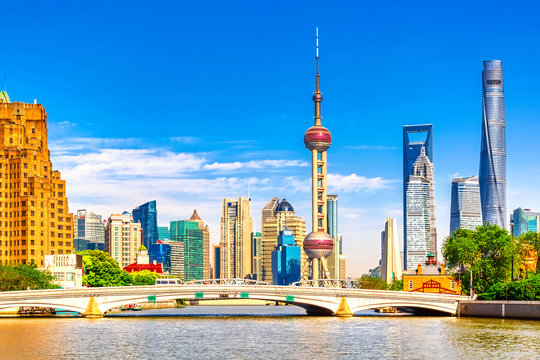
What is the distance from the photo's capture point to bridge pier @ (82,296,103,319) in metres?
136

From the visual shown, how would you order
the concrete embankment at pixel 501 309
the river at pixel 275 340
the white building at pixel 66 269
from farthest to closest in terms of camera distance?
the white building at pixel 66 269 → the concrete embankment at pixel 501 309 → the river at pixel 275 340

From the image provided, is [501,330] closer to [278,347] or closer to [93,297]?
[278,347]

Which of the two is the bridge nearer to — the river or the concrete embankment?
the concrete embankment

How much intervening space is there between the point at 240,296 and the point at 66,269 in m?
60.8

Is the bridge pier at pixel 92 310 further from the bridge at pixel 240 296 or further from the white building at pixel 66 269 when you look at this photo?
the white building at pixel 66 269

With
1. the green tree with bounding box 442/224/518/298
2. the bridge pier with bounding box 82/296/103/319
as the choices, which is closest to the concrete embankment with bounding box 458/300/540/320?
the green tree with bounding box 442/224/518/298

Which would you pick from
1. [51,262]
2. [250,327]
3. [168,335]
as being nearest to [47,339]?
[168,335]

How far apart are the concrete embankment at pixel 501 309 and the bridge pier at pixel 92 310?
55218 mm

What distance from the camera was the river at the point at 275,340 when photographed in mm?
78688

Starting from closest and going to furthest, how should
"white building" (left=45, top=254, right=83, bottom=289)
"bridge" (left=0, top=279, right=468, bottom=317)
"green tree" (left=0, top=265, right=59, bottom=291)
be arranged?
"bridge" (left=0, top=279, right=468, bottom=317) → "green tree" (left=0, top=265, right=59, bottom=291) → "white building" (left=45, top=254, right=83, bottom=289)

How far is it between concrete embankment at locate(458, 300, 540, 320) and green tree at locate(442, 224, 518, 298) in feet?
44.3

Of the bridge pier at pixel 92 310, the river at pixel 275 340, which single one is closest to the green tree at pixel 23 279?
the bridge pier at pixel 92 310

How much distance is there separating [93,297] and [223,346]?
174 ft

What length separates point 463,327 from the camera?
111688 millimetres
